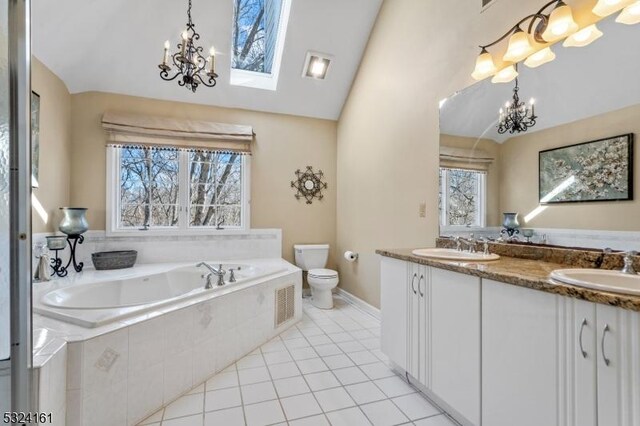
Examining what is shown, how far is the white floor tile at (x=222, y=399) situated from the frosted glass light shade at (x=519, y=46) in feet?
8.62

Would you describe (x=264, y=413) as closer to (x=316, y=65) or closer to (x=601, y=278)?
(x=601, y=278)

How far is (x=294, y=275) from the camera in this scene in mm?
3168

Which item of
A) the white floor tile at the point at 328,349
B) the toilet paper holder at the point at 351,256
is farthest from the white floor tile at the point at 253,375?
the toilet paper holder at the point at 351,256

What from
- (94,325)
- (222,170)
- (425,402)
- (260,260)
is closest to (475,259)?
(425,402)

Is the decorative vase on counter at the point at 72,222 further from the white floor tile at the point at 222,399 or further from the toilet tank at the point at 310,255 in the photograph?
the toilet tank at the point at 310,255

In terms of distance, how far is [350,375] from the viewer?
213 centimetres

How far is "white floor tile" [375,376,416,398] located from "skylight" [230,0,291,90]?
3355 mm

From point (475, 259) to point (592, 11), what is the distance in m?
1.36

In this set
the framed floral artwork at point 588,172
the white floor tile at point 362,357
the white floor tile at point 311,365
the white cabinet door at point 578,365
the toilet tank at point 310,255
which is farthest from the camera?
the toilet tank at point 310,255

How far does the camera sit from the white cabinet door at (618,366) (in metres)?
0.91

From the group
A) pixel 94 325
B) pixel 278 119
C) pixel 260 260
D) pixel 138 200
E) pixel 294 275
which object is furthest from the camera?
pixel 278 119

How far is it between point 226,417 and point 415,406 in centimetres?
111

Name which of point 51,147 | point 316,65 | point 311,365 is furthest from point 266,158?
point 311,365

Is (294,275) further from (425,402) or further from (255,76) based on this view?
(255,76)
